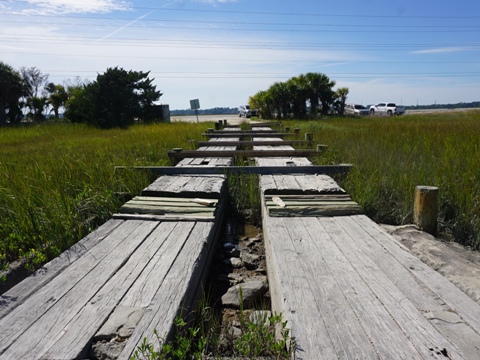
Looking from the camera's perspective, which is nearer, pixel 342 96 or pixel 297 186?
pixel 297 186

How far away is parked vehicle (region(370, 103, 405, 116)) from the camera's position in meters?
40.9

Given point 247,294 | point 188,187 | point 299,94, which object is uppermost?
point 299,94

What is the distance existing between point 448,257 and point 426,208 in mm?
683

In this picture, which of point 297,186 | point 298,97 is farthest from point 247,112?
point 297,186

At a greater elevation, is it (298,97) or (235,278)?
(298,97)

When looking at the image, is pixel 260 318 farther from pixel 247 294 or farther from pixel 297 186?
pixel 297 186

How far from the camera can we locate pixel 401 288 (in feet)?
7.08

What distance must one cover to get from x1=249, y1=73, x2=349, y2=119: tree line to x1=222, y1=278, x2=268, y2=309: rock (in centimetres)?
2337

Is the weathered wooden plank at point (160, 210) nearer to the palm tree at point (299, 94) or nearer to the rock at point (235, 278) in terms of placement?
the rock at point (235, 278)

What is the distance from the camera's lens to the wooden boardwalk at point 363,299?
5.39ft

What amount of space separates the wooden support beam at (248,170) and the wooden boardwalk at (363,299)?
89.6 inches

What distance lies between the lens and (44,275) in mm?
2379

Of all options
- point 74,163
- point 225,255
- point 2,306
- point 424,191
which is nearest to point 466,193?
point 424,191

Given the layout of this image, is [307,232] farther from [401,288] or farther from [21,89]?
[21,89]
